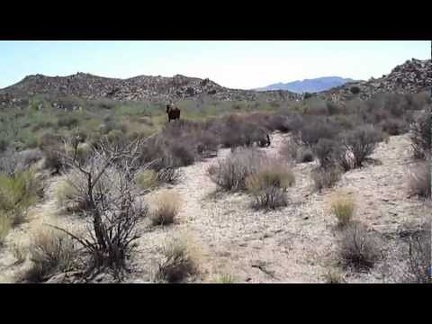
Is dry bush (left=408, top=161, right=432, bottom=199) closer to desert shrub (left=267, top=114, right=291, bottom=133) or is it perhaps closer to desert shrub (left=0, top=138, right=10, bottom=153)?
desert shrub (left=267, top=114, right=291, bottom=133)

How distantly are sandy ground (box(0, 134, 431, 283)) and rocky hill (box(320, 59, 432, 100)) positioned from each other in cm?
2671

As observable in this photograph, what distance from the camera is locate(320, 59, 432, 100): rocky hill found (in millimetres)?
35406

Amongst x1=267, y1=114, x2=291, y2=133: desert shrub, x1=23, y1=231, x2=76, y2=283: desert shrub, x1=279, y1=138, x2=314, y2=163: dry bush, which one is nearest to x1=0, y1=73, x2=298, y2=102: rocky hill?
x1=267, y1=114, x2=291, y2=133: desert shrub

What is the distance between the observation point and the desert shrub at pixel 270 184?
8.20 m

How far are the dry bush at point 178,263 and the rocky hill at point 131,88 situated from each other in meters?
41.7

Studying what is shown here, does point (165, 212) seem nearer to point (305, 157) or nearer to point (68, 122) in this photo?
point (305, 157)

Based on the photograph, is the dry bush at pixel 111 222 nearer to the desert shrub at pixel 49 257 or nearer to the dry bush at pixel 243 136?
the desert shrub at pixel 49 257

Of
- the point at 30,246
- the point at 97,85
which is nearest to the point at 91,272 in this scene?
the point at 30,246

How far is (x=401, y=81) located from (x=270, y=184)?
32.0 meters

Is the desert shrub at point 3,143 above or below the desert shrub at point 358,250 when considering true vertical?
above

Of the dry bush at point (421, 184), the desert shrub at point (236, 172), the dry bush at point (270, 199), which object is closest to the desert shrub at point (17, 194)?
the desert shrub at point (236, 172)

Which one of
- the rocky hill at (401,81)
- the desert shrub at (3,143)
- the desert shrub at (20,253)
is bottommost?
the desert shrub at (20,253)
